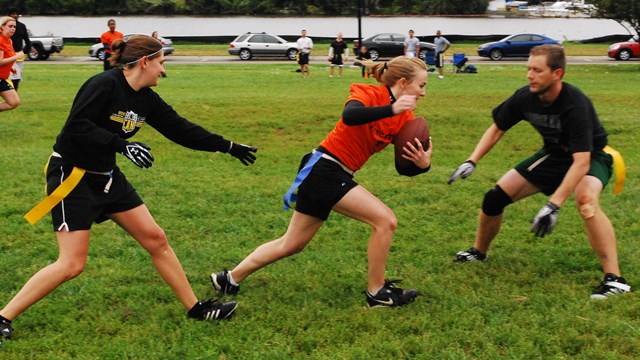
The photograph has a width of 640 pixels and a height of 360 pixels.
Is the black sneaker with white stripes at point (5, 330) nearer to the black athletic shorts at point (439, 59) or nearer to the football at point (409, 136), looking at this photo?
the football at point (409, 136)

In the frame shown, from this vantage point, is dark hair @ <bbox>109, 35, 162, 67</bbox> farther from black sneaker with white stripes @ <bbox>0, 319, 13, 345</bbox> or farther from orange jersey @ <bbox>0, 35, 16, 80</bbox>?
orange jersey @ <bbox>0, 35, 16, 80</bbox>

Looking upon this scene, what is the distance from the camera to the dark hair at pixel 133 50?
181 inches

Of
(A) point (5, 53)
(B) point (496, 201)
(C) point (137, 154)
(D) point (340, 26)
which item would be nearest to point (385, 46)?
(D) point (340, 26)

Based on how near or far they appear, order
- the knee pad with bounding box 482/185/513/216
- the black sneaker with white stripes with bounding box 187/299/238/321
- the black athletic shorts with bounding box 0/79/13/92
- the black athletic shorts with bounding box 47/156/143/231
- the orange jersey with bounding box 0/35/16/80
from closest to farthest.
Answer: the black athletic shorts with bounding box 47/156/143/231 < the black sneaker with white stripes with bounding box 187/299/238/321 < the knee pad with bounding box 482/185/513/216 < the black athletic shorts with bounding box 0/79/13/92 < the orange jersey with bounding box 0/35/16/80

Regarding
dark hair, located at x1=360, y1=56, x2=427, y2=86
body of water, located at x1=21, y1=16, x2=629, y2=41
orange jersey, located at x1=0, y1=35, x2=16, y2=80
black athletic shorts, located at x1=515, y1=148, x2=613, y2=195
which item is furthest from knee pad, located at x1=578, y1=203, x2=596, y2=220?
body of water, located at x1=21, y1=16, x2=629, y2=41

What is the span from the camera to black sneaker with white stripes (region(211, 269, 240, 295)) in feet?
18.0

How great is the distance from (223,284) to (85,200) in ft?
4.45

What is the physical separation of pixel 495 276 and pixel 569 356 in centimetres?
154

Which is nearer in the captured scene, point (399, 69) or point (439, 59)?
point (399, 69)

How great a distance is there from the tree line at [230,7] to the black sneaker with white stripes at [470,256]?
46436 mm

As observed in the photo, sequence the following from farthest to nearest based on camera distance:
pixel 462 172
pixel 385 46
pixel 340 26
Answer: pixel 340 26, pixel 385 46, pixel 462 172

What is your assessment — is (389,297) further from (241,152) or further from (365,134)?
(241,152)

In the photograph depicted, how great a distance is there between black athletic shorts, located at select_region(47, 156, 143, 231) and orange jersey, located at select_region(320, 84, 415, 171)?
57.8 inches

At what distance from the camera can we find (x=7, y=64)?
1114 cm
